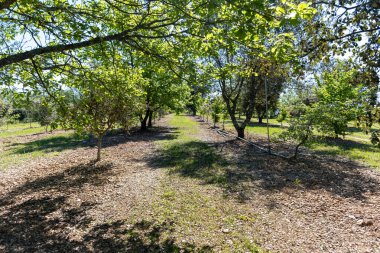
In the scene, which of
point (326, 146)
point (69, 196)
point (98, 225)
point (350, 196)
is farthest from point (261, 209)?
point (326, 146)

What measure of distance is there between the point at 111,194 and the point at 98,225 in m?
2.00

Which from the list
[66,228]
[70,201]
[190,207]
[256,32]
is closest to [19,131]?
[70,201]

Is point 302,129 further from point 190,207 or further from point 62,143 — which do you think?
point 62,143

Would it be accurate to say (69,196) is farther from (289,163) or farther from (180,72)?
(289,163)

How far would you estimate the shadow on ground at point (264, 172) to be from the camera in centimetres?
817

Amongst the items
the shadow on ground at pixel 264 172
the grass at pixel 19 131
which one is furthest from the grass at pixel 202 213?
the grass at pixel 19 131

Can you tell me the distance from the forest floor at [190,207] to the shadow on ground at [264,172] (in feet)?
0.12

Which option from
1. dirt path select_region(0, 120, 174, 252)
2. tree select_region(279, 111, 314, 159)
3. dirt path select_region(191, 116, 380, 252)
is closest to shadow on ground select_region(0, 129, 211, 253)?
dirt path select_region(0, 120, 174, 252)

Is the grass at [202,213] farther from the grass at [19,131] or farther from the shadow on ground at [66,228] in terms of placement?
the grass at [19,131]

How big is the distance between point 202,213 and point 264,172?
15.4ft

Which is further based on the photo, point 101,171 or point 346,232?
point 101,171

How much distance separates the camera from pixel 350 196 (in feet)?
24.6

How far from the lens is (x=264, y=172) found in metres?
10.1

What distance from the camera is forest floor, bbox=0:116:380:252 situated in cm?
494
